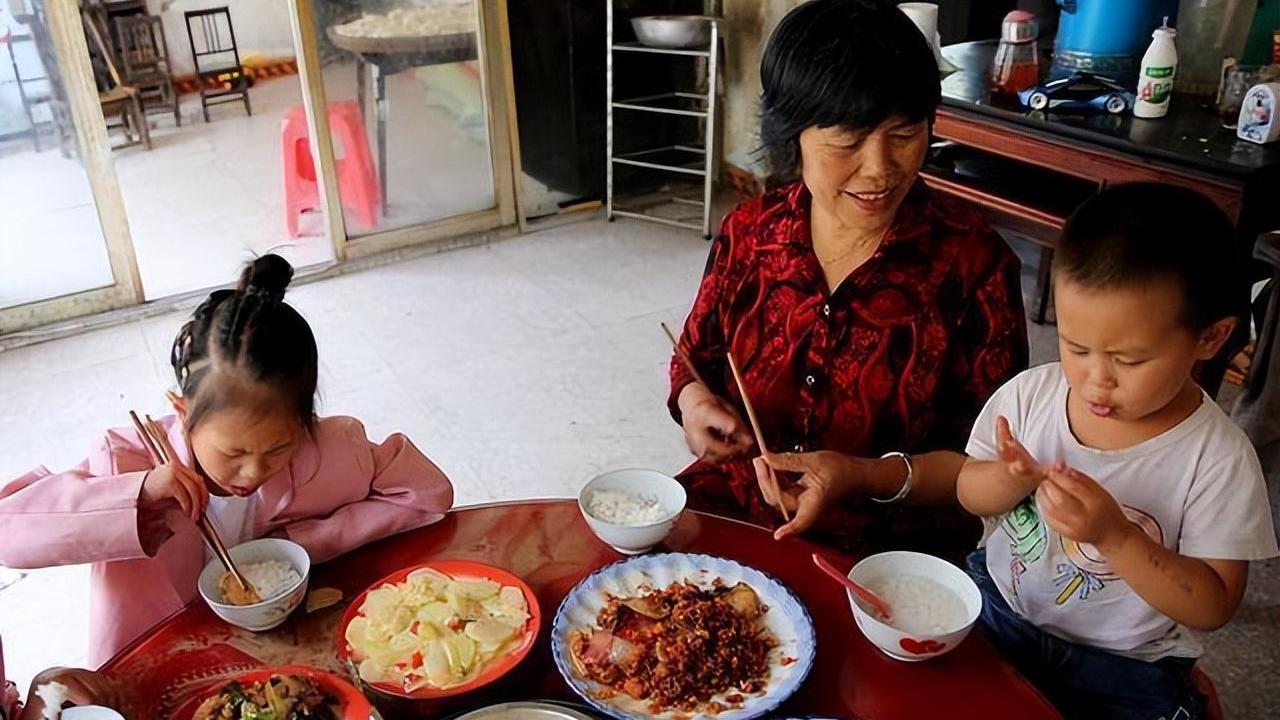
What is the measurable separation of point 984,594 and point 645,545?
459 millimetres

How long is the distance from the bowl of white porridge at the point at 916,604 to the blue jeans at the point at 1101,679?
7.9 inches

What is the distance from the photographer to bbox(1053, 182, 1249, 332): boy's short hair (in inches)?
38.8

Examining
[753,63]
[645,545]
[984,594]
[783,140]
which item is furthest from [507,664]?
[753,63]

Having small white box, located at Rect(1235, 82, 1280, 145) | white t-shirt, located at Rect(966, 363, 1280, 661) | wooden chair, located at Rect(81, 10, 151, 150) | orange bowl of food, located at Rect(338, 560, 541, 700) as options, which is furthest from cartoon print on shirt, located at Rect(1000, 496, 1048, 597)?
wooden chair, located at Rect(81, 10, 151, 150)

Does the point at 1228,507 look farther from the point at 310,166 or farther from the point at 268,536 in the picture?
the point at 310,166

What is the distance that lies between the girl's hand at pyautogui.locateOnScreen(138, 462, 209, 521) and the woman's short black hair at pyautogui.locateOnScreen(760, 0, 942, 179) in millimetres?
836

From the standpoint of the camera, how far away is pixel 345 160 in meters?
3.86

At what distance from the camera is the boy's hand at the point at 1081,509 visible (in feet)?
3.25

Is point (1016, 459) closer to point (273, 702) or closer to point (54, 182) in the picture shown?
point (273, 702)

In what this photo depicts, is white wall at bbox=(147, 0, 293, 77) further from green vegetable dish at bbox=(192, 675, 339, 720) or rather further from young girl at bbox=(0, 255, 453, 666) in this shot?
green vegetable dish at bbox=(192, 675, 339, 720)

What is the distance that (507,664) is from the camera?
1041 millimetres

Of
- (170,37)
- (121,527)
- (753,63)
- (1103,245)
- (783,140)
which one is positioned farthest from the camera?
(170,37)

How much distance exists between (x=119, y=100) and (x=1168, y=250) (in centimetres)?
566

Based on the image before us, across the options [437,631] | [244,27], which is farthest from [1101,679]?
[244,27]
